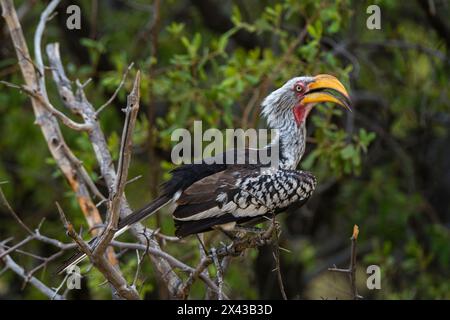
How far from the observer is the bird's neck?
444cm

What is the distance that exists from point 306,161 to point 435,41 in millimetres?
2317

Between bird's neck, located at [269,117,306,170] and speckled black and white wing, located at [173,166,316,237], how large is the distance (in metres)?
0.24

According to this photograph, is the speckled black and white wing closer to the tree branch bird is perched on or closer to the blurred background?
the tree branch bird is perched on

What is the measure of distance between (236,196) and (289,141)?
0.69 metres

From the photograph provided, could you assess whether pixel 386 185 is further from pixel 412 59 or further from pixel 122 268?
pixel 122 268

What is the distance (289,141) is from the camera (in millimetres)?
4566

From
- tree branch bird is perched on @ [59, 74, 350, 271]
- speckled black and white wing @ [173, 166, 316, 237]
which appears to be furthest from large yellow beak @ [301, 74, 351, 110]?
speckled black and white wing @ [173, 166, 316, 237]

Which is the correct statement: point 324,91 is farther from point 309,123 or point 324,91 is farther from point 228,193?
point 309,123

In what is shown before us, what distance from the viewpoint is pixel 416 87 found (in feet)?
22.4

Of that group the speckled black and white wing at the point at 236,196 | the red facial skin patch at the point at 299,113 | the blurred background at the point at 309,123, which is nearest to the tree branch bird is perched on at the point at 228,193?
the speckled black and white wing at the point at 236,196

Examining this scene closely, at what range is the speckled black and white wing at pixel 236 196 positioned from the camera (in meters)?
3.95

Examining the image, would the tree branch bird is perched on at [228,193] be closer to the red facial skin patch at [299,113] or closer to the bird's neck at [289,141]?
the bird's neck at [289,141]

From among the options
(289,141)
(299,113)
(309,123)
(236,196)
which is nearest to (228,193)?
(236,196)
